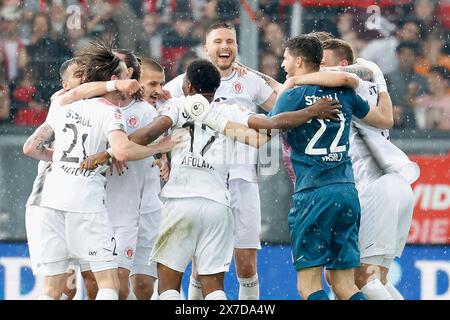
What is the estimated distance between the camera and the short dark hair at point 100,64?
27.4 ft

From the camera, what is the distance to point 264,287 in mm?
11102

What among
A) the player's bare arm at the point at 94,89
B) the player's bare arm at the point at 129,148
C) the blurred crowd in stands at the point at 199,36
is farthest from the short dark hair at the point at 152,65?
the blurred crowd in stands at the point at 199,36

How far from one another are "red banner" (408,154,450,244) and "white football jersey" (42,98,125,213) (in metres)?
4.15

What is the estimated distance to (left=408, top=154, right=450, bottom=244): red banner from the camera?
1137 centimetres

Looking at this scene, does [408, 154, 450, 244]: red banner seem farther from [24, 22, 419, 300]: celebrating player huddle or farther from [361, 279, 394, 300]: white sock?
[361, 279, 394, 300]: white sock

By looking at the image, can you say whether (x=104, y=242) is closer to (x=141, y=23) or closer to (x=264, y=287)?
(x=264, y=287)

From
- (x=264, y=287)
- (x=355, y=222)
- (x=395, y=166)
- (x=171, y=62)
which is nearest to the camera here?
(x=355, y=222)

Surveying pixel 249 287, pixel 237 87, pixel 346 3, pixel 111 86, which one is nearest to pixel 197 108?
pixel 111 86

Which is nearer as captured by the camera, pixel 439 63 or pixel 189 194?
pixel 189 194

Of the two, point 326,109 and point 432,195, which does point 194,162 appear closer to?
point 326,109

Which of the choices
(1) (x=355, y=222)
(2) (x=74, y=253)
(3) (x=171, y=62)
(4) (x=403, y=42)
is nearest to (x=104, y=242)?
(2) (x=74, y=253)

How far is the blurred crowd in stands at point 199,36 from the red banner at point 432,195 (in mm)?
835

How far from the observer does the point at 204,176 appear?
27.0 feet
